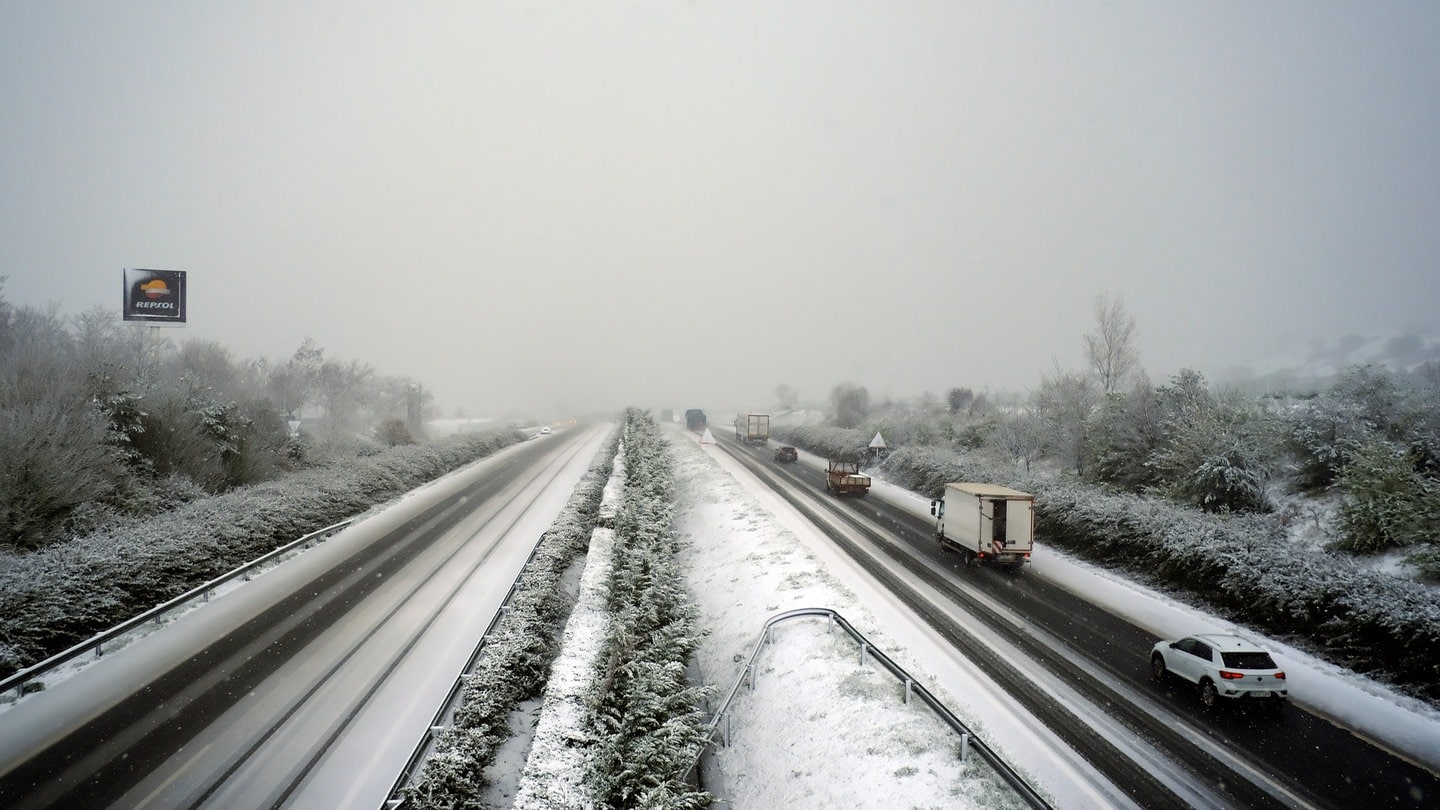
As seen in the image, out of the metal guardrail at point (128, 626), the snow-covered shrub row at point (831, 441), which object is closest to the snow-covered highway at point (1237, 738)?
the metal guardrail at point (128, 626)

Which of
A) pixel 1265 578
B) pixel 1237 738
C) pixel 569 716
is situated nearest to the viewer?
pixel 1237 738

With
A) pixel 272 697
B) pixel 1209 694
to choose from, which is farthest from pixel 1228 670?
pixel 272 697

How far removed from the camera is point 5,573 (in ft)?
49.6

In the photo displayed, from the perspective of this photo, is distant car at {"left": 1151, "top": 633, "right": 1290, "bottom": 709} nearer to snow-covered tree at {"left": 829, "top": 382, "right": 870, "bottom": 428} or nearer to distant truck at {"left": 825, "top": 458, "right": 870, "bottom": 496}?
distant truck at {"left": 825, "top": 458, "right": 870, "bottom": 496}

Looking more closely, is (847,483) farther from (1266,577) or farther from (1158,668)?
(1158,668)

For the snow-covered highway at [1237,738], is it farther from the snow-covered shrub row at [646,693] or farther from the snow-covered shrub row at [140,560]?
the snow-covered shrub row at [140,560]

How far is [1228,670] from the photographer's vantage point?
11680 mm

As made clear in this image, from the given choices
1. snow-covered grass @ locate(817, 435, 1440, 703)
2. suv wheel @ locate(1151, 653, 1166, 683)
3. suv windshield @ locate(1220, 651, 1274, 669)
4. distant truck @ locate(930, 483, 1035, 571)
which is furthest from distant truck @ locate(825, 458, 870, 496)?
suv windshield @ locate(1220, 651, 1274, 669)

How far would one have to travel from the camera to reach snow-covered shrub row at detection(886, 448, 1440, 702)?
12.6 metres

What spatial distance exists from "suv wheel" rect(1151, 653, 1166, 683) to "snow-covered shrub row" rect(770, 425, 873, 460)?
36929 mm

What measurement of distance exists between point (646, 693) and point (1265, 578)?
16211 millimetres

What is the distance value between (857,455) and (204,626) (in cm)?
4406

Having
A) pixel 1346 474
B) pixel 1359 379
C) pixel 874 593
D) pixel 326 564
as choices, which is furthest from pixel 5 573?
pixel 1359 379

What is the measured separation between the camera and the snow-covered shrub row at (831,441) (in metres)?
55.1
